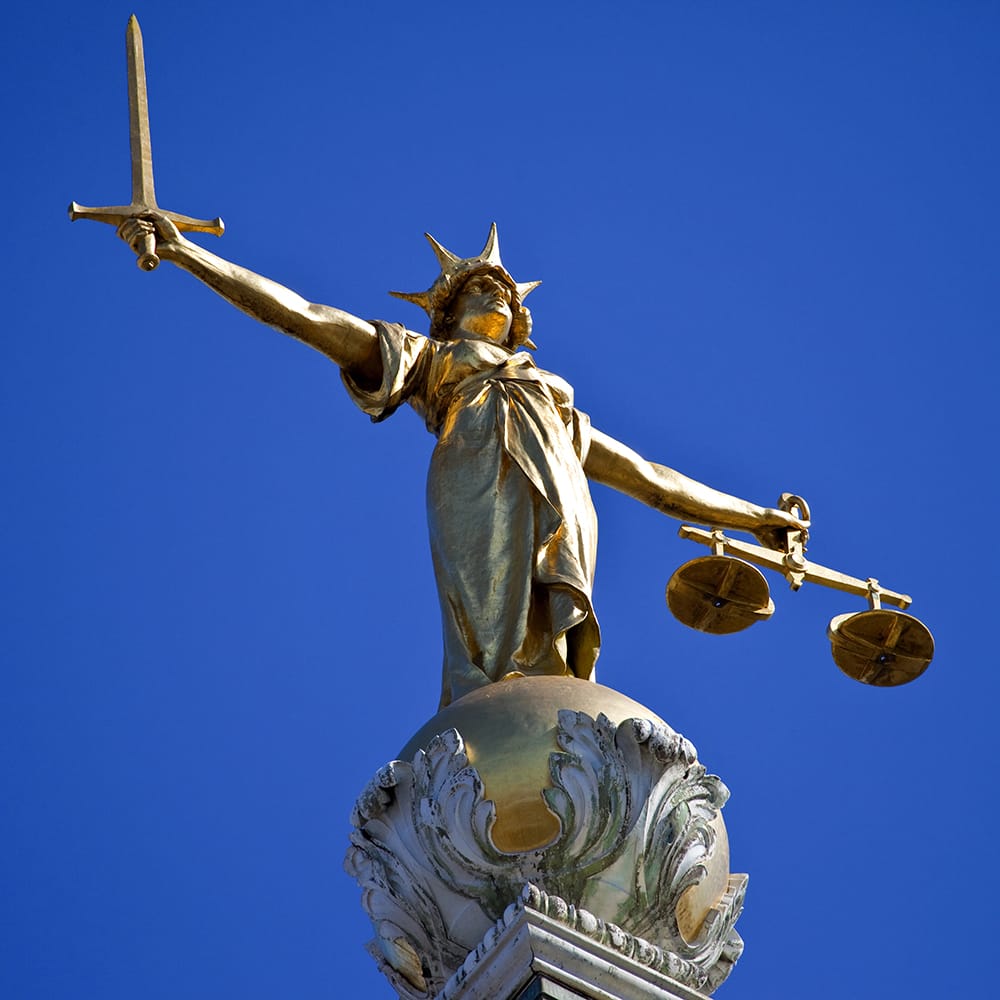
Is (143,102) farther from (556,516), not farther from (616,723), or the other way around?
(616,723)

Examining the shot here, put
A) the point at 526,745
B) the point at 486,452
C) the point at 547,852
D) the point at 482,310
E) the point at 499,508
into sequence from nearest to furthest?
the point at 547,852 → the point at 526,745 → the point at 499,508 → the point at 486,452 → the point at 482,310

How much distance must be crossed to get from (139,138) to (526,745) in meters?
4.17

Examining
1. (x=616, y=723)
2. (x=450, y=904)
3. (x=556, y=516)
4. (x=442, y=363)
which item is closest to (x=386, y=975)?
(x=450, y=904)

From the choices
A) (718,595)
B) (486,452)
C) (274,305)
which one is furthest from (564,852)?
(274,305)

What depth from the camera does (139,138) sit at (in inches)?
562

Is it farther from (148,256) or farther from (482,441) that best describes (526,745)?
(148,256)

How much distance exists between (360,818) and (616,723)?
124 cm

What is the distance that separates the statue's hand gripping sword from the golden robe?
1.24m

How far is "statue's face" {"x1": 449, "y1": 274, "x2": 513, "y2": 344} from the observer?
1527 centimetres

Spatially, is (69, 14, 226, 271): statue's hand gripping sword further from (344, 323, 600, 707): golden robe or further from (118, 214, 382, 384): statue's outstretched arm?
(344, 323, 600, 707): golden robe

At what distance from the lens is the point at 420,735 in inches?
497

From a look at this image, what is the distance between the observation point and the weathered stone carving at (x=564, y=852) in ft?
39.2

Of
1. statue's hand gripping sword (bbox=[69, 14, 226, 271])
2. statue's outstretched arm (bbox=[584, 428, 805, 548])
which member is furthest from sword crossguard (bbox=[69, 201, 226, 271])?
statue's outstretched arm (bbox=[584, 428, 805, 548])

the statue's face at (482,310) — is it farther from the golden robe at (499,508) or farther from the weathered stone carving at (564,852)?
the weathered stone carving at (564,852)
